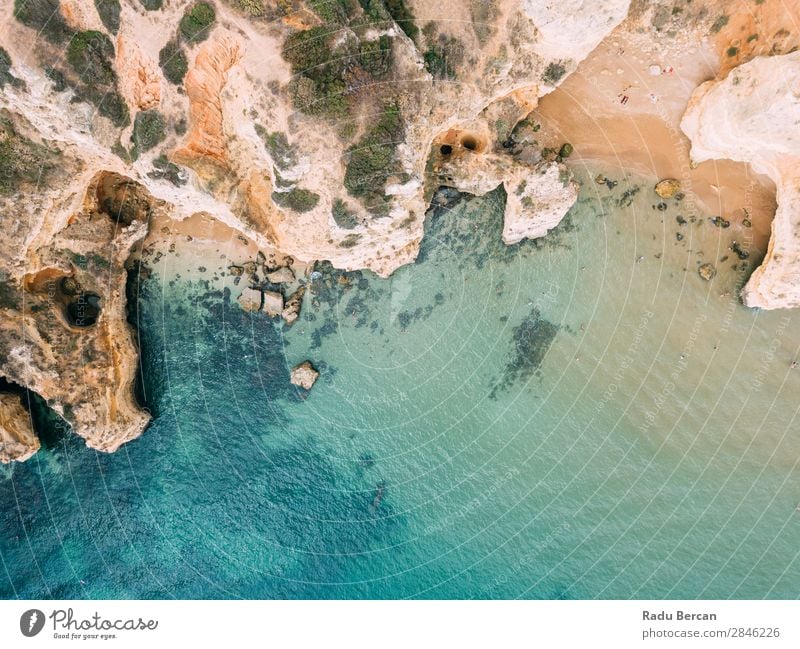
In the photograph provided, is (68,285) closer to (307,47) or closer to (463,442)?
(307,47)

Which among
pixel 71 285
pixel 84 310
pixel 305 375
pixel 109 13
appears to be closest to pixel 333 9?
pixel 109 13

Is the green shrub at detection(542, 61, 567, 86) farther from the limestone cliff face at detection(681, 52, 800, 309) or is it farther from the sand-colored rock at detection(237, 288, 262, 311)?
the sand-colored rock at detection(237, 288, 262, 311)

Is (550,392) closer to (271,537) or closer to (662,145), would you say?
(662,145)

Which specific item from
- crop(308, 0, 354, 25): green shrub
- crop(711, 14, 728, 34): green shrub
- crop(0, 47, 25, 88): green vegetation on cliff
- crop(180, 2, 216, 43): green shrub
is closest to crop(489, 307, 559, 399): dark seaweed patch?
crop(711, 14, 728, 34): green shrub

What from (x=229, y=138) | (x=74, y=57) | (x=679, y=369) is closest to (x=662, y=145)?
(x=679, y=369)

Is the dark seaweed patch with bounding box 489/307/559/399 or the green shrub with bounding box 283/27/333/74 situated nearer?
the green shrub with bounding box 283/27/333/74

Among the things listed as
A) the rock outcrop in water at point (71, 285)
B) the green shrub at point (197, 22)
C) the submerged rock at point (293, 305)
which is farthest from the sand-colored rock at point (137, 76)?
the submerged rock at point (293, 305)

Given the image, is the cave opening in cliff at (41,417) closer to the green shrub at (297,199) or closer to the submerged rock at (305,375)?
the submerged rock at (305,375)
